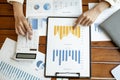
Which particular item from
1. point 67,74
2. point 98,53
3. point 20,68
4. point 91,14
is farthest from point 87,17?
point 20,68

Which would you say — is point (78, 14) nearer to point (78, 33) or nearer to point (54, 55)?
point (78, 33)

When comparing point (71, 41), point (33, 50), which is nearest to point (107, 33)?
point (71, 41)

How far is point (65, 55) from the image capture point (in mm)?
1060

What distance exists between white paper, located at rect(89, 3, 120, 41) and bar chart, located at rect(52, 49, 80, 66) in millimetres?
107

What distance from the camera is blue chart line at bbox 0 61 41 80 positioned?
106cm

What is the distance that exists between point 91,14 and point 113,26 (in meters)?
0.11

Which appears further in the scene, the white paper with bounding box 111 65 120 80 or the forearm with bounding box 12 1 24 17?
the forearm with bounding box 12 1 24 17

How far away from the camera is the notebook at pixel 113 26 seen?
3.46 ft

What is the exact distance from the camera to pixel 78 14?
1128mm

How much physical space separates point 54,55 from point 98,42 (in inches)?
8.2

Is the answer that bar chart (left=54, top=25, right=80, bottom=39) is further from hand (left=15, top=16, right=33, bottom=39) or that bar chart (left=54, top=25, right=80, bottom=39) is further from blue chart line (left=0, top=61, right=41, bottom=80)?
blue chart line (left=0, top=61, right=41, bottom=80)

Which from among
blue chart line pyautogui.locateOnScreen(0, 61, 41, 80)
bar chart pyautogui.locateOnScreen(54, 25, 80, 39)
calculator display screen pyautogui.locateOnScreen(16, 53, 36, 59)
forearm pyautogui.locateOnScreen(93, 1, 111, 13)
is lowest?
blue chart line pyautogui.locateOnScreen(0, 61, 41, 80)

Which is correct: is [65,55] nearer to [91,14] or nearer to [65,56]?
[65,56]

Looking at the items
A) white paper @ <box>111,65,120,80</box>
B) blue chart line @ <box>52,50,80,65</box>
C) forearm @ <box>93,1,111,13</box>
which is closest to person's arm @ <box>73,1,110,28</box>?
forearm @ <box>93,1,111,13</box>
